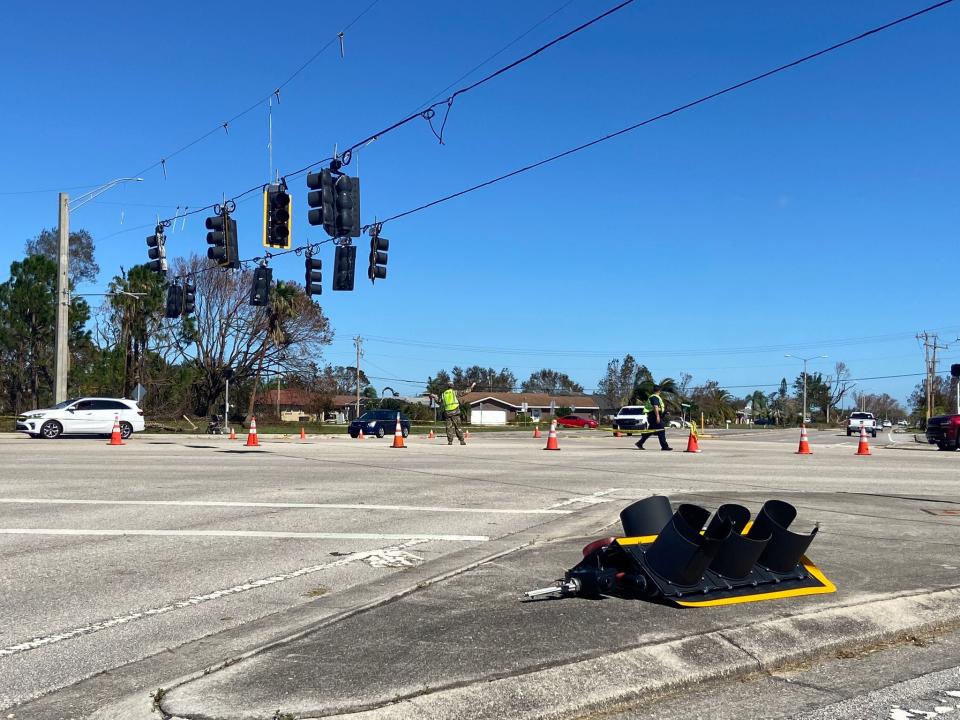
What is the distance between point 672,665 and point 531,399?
12363cm

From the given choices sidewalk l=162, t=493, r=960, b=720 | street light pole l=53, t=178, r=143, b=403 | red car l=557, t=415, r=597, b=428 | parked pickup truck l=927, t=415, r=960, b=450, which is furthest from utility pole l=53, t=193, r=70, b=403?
red car l=557, t=415, r=597, b=428

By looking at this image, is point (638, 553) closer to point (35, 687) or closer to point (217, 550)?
point (35, 687)

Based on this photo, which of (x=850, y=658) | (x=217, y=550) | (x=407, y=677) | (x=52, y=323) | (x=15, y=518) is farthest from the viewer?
(x=52, y=323)

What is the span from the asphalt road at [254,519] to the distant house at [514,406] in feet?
314

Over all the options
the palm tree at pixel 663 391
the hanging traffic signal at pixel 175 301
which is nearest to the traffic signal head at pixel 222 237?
the hanging traffic signal at pixel 175 301

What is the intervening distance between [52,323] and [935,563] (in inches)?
2185

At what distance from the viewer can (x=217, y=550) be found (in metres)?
8.36

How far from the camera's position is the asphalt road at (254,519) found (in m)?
5.82

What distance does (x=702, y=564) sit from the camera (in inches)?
229

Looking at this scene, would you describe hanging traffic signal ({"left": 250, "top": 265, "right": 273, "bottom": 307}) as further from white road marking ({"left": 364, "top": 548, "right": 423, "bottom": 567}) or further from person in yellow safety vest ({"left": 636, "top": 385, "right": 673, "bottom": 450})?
white road marking ({"left": 364, "top": 548, "right": 423, "bottom": 567})

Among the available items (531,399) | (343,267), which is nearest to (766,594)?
(343,267)

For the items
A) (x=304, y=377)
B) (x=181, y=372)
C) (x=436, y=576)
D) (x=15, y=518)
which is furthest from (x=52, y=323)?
(x=436, y=576)

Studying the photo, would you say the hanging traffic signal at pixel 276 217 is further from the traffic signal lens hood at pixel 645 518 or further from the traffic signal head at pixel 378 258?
the traffic signal lens hood at pixel 645 518

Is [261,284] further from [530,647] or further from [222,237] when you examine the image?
[530,647]
